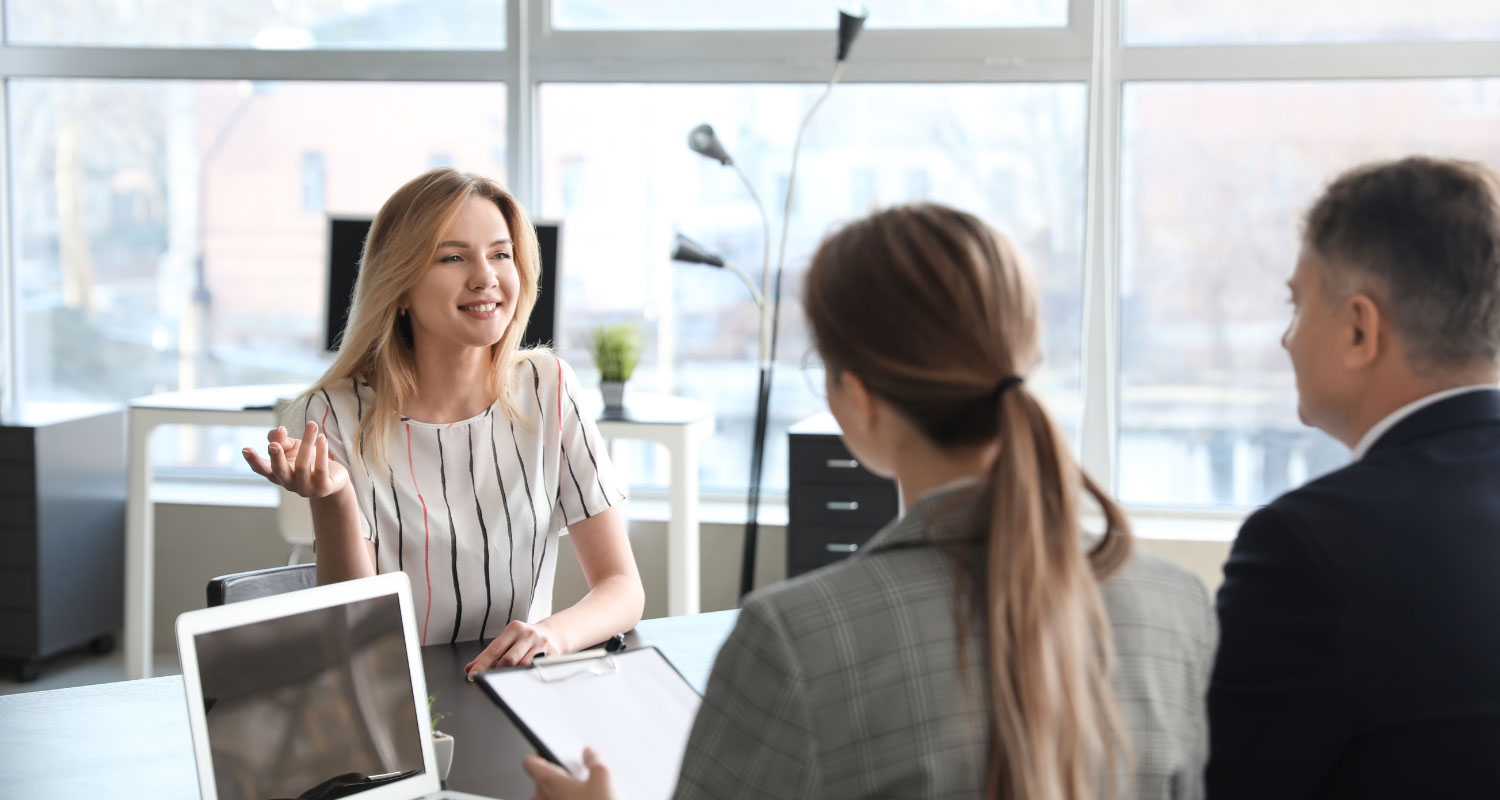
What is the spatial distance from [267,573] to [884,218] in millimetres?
1379

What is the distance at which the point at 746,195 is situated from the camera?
418 centimetres

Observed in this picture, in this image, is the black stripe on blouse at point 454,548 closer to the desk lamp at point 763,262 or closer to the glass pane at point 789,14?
the desk lamp at point 763,262

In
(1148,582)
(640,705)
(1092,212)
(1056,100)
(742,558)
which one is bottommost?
(742,558)

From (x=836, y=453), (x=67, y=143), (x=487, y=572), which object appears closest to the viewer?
(x=487, y=572)

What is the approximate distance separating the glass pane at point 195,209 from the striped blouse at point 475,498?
2.46m

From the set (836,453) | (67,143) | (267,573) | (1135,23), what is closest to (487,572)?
(267,573)

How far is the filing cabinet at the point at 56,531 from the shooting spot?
3.76 metres

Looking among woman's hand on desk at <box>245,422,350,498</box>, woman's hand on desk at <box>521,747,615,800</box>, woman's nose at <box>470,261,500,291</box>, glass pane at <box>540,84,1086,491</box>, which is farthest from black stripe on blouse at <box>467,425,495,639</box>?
glass pane at <box>540,84,1086,491</box>

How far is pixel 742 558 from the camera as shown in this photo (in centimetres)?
403

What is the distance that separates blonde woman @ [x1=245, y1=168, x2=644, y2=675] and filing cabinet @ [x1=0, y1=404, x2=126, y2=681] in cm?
229

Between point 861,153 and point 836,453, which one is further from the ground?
point 861,153

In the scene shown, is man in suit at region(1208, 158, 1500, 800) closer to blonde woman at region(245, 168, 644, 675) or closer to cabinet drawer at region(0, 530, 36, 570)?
blonde woman at region(245, 168, 644, 675)

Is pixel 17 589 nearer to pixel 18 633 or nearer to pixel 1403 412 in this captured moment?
pixel 18 633

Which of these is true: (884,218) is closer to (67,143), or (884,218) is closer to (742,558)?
(742,558)
